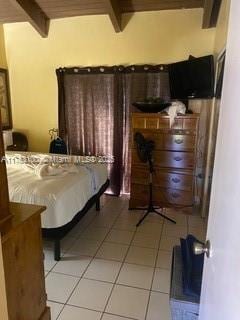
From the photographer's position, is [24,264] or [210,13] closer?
[24,264]

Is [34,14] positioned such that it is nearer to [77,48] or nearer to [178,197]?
[77,48]

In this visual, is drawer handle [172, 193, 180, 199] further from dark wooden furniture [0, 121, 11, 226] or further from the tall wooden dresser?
dark wooden furniture [0, 121, 11, 226]

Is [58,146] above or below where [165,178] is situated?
above

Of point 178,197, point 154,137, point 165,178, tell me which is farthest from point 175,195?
point 154,137

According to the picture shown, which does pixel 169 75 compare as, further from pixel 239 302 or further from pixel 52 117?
pixel 239 302

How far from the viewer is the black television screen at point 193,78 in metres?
3.11

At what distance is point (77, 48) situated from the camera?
4133 mm

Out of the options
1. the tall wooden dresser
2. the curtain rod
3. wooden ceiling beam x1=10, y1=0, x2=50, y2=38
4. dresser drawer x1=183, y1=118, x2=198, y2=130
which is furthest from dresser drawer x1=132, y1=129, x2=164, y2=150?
wooden ceiling beam x1=10, y1=0, x2=50, y2=38

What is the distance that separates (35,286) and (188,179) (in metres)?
2.48

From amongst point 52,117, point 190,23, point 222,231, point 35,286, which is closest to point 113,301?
point 35,286

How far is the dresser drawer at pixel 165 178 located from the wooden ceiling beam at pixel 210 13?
2.04 metres

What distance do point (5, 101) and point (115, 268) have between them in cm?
357

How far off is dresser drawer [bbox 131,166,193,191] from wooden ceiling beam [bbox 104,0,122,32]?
2091 millimetres

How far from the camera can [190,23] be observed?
3.67 meters
